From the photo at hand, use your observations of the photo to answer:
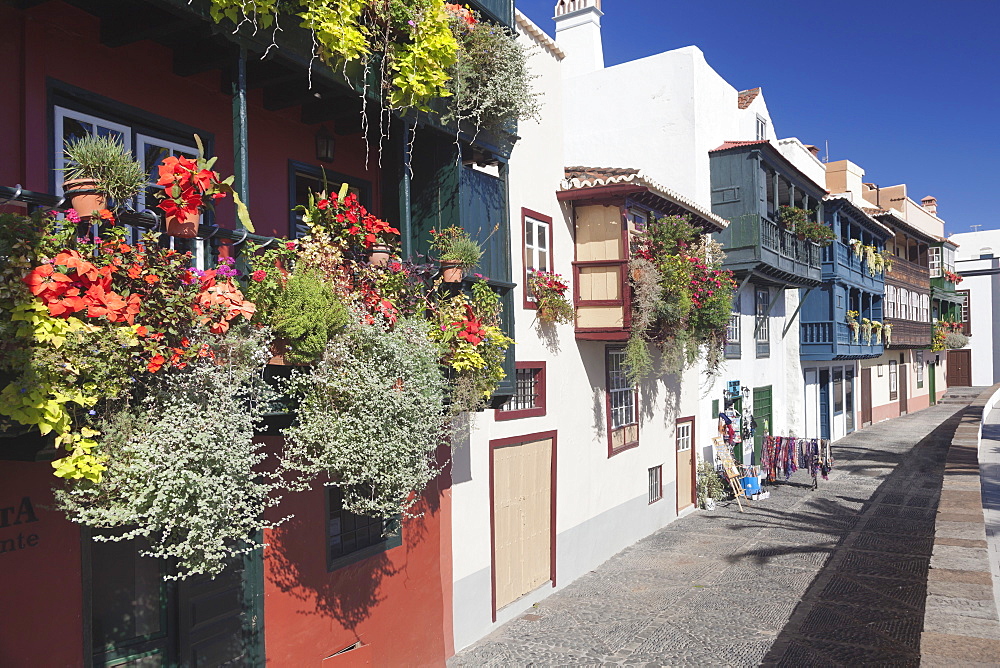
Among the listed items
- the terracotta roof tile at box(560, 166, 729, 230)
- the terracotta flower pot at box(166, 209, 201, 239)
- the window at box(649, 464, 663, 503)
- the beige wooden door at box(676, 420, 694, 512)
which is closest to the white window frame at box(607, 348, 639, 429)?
the window at box(649, 464, 663, 503)

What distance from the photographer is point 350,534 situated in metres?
7.44

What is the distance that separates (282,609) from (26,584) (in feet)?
7.67

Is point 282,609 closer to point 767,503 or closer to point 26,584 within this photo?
point 26,584

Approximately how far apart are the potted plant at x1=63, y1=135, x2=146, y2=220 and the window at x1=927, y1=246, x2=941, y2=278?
48247 millimetres

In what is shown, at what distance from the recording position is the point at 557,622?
10.3 m

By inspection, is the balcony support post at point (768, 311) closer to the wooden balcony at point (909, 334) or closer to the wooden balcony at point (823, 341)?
the wooden balcony at point (823, 341)

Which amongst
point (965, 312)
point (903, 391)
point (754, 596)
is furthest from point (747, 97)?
point (965, 312)

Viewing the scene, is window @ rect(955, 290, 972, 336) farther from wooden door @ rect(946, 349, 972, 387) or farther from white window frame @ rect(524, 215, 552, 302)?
white window frame @ rect(524, 215, 552, 302)

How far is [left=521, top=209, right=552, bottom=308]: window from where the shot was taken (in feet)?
36.3

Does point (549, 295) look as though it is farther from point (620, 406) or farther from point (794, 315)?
point (794, 315)

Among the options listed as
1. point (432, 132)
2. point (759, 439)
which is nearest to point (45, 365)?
point (432, 132)

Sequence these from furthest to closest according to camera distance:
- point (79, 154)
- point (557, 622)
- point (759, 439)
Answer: point (759, 439) < point (557, 622) < point (79, 154)

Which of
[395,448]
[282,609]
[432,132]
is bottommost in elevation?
[282,609]

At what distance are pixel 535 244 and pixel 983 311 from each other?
53.0 m
